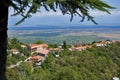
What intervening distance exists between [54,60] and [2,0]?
231 feet

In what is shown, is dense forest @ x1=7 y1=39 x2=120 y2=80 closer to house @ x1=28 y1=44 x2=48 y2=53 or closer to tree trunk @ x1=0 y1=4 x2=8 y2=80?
house @ x1=28 y1=44 x2=48 y2=53

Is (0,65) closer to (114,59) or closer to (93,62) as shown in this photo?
(93,62)

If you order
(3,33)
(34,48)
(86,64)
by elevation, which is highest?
(3,33)

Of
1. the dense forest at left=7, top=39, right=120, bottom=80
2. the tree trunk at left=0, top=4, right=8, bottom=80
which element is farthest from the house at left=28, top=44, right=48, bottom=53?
the tree trunk at left=0, top=4, right=8, bottom=80

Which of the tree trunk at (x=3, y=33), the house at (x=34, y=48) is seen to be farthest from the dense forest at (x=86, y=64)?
the tree trunk at (x=3, y=33)

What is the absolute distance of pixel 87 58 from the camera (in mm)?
79812

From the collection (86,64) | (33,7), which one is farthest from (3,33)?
(86,64)

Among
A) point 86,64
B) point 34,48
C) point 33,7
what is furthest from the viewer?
point 34,48

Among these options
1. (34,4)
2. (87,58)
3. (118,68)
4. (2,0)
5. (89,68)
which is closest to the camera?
(34,4)

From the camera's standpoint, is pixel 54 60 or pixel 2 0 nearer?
pixel 2 0

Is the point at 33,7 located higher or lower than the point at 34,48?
higher

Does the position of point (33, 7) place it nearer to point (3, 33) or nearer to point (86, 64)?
point (3, 33)

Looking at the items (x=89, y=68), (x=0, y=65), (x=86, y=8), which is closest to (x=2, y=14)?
(x=0, y=65)

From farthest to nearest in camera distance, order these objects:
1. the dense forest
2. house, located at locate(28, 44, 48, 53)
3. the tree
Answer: house, located at locate(28, 44, 48, 53) < the dense forest < the tree
